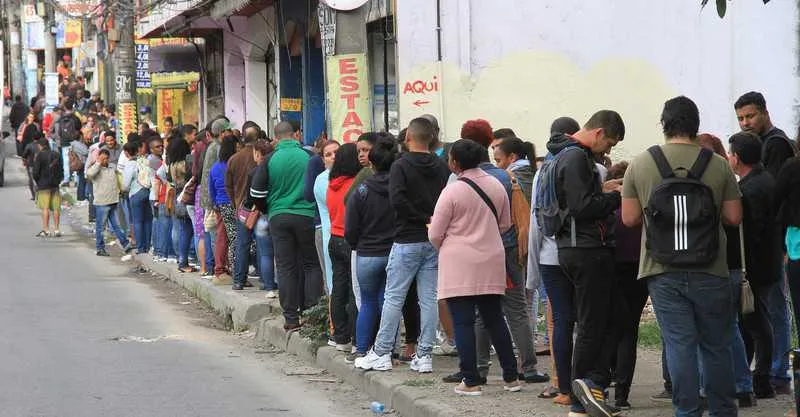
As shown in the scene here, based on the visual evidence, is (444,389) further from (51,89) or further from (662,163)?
(51,89)

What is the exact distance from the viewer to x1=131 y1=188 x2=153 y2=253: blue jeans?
65.0ft

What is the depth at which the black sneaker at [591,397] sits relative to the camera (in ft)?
24.6

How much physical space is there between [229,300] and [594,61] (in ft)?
15.5

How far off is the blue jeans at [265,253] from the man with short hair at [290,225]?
1.60 m

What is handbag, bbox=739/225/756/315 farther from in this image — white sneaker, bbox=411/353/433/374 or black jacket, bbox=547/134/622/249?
white sneaker, bbox=411/353/433/374

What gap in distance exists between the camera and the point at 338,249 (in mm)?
10539

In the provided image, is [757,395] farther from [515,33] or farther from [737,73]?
[515,33]

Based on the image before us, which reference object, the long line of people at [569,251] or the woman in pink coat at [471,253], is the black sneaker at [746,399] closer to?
the long line of people at [569,251]

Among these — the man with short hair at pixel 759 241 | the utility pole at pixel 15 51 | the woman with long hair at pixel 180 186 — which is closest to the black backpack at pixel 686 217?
the man with short hair at pixel 759 241

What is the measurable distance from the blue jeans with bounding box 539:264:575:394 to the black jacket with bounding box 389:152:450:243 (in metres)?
1.43

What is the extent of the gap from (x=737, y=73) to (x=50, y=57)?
51.5m

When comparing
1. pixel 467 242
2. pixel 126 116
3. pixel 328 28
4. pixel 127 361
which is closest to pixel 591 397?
pixel 467 242

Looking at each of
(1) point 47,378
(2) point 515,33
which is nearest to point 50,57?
(2) point 515,33

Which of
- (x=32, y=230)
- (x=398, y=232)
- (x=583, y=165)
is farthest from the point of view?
(x=32, y=230)
